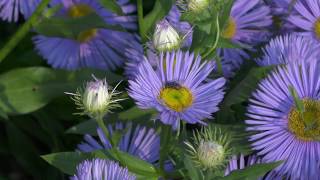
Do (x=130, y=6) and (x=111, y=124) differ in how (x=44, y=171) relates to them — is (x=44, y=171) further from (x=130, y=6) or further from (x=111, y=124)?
(x=130, y=6)

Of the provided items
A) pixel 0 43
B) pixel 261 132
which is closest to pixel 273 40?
pixel 261 132

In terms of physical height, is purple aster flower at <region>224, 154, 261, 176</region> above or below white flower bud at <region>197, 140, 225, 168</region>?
below

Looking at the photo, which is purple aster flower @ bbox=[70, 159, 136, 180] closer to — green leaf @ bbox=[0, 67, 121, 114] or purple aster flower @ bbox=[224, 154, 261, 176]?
purple aster flower @ bbox=[224, 154, 261, 176]

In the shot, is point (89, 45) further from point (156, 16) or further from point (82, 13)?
point (156, 16)

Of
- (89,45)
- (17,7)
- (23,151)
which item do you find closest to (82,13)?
(89,45)

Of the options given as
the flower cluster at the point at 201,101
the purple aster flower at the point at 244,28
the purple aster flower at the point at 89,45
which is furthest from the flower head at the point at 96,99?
the purple aster flower at the point at 89,45

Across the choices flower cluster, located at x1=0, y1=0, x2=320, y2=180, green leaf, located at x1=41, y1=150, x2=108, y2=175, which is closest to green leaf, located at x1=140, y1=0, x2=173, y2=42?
flower cluster, located at x1=0, y1=0, x2=320, y2=180
